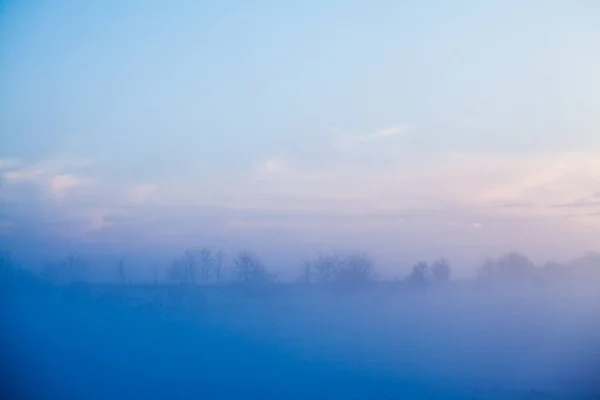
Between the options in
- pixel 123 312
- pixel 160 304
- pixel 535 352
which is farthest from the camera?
pixel 160 304

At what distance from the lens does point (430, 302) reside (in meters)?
25.5

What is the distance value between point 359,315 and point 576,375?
35.5 ft

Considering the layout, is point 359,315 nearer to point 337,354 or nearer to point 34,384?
point 337,354

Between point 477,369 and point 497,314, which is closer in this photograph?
point 477,369

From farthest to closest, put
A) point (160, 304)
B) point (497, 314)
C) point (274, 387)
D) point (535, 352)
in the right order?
point (160, 304)
point (497, 314)
point (535, 352)
point (274, 387)

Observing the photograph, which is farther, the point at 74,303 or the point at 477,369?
the point at 74,303

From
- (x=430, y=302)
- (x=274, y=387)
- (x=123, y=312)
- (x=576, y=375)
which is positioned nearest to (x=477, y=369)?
(x=576, y=375)

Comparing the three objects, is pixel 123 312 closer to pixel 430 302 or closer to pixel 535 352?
pixel 430 302

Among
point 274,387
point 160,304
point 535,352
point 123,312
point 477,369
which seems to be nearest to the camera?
point 274,387

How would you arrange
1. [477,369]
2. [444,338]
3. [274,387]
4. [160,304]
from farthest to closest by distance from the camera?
[160,304] → [444,338] → [477,369] → [274,387]

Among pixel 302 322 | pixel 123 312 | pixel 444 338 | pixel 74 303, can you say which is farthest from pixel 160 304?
pixel 444 338

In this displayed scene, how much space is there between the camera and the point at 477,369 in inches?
584

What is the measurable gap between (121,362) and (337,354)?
6.20 m

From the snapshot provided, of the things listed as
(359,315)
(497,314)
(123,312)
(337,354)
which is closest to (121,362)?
(337,354)
